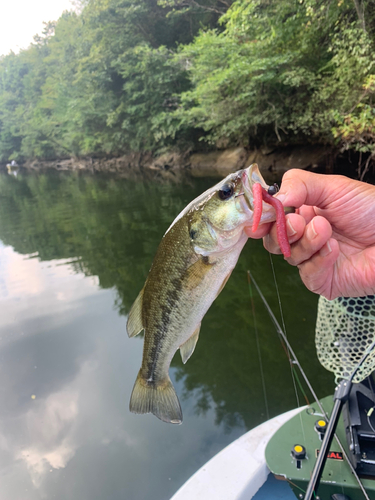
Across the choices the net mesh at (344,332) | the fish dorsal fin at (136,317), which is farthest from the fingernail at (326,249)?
the net mesh at (344,332)

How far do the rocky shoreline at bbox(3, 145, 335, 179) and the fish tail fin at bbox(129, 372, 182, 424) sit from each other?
17.7 meters

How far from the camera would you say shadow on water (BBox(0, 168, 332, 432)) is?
189 inches

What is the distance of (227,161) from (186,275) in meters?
25.1

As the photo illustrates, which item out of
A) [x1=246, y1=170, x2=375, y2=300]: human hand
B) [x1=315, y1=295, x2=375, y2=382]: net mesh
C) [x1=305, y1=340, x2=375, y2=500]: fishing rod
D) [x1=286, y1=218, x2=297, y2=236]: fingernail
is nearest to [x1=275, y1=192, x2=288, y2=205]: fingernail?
[x1=246, y1=170, x2=375, y2=300]: human hand

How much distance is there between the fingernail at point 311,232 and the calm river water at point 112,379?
3463mm

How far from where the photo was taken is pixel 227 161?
25.8m

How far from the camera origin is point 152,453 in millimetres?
4156

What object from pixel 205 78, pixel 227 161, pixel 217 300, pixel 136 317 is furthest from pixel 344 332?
pixel 227 161

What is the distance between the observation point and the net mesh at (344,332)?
294 cm

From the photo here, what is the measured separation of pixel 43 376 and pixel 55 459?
1.58m

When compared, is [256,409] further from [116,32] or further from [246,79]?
[116,32]

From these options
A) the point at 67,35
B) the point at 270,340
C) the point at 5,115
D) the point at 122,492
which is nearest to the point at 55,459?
the point at 122,492

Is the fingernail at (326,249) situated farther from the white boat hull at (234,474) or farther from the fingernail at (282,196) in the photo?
the white boat hull at (234,474)

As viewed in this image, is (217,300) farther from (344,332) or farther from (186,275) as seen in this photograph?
(186,275)
